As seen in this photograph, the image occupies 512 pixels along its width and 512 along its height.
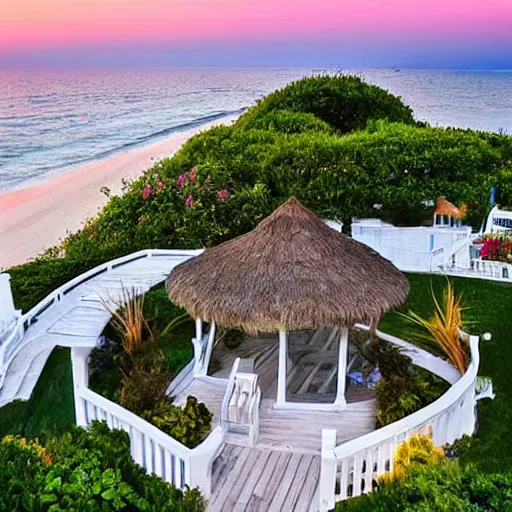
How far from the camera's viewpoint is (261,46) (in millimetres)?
43562

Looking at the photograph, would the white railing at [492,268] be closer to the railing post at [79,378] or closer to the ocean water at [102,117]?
the railing post at [79,378]

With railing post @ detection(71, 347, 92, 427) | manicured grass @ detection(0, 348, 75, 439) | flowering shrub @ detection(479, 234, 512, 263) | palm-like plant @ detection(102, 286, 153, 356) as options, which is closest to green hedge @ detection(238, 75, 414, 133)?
flowering shrub @ detection(479, 234, 512, 263)

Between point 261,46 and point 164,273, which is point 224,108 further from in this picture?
point 164,273

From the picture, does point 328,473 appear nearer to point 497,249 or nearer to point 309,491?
point 309,491

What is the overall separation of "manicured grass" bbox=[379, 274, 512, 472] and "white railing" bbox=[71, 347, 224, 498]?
2.59 m

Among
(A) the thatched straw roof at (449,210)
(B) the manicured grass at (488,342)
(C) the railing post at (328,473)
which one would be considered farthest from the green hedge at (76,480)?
Result: (A) the thatched straw roof at (449,210)

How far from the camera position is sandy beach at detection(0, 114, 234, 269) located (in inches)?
Answer: 971

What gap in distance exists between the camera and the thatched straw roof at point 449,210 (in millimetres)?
14938

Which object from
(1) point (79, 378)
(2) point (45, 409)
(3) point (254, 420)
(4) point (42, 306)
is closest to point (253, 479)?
(3) point (254, 420)

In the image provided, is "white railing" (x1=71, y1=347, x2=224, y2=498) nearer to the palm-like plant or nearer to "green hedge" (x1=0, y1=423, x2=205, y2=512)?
"green hedge" (x1=0, y1=423, x2=205, y2=512)

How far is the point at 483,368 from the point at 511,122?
1987 inches

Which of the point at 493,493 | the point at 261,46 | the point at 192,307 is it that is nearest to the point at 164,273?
the point at 192,307

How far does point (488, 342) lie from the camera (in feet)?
29.8

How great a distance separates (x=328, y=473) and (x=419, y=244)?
28.8 feet
